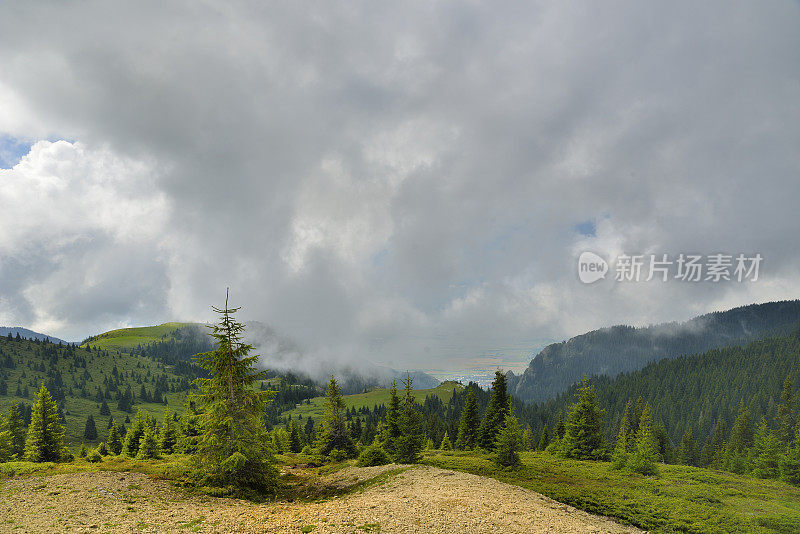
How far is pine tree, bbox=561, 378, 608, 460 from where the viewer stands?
181 ft

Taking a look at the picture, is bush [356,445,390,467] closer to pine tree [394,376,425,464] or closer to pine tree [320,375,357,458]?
pine tree [394,376,425,464]

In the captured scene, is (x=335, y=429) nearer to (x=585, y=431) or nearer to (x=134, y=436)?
(x=585, y=431)

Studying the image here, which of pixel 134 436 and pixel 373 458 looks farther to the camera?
pixel 134 436

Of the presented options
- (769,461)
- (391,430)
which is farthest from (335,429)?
(769,461)

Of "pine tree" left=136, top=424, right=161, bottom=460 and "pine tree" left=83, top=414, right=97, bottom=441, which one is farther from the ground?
"pine tree" left=136, top=424, right=161, bottom=460

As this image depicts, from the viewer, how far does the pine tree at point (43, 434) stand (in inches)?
2117

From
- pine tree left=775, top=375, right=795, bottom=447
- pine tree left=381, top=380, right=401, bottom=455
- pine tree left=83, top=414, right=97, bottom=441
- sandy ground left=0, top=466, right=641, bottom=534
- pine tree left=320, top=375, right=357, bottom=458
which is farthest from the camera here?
pine tree left=83, top=414, right=97, bottom=441

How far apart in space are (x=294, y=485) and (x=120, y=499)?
15.0m

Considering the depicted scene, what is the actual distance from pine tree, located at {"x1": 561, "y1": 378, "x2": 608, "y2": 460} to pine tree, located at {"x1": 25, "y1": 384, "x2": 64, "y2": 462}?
79.3m

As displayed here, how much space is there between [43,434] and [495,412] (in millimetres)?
71365

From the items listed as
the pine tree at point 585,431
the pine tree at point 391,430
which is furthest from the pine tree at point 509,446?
the pine tree at point 585,431

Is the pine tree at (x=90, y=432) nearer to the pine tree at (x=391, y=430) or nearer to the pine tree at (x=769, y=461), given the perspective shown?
the pine tree at (x=391, y=430)

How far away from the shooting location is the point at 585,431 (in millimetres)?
55781

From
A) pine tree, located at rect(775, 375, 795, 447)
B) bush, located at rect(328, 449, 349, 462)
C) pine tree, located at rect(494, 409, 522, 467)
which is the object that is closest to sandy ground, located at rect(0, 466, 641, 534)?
pine tree, located at rect(494, 409, 522, 467)
